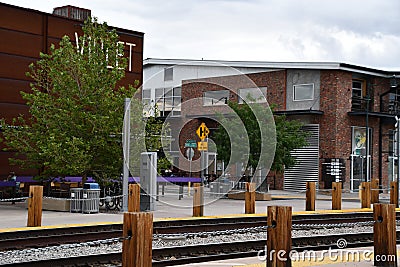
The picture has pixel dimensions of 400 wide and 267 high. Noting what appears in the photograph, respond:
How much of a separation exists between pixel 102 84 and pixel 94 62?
0.88 m

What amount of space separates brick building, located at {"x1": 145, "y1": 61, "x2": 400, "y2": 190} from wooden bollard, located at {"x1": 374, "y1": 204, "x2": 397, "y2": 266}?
29814 millimetres

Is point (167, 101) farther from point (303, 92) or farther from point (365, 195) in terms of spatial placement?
point (365, 195)

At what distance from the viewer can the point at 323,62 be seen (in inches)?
1646

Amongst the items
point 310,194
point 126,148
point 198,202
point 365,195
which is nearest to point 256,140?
point 365,195

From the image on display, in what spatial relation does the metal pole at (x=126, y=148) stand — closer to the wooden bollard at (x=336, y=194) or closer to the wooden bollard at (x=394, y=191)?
the wooden bollard at (x=336, y=194)

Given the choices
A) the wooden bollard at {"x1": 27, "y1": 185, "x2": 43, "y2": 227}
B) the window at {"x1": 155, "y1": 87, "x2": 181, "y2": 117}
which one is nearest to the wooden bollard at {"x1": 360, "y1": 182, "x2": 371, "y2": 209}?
the window at {"x1": 155, "y1": 87, "x2": 181, "y2": 117}

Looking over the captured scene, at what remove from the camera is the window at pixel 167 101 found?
102 feet

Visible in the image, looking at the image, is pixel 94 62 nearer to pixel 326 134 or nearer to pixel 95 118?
pixel 95 118

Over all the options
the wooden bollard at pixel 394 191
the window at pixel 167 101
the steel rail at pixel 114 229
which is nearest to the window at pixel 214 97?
the window at pixel 167 101

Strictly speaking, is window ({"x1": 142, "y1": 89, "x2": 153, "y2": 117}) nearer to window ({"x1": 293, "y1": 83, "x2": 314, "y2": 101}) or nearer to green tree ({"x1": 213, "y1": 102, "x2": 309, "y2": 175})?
green tree ({"x1": 213, "y1": 102, "x2": 309, "y2": 175})

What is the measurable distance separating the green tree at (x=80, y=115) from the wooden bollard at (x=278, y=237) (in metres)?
14.4

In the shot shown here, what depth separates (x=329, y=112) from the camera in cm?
4247

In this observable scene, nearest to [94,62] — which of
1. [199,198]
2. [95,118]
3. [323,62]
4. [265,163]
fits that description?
[95,118]

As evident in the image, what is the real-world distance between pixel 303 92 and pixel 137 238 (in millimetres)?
36726
